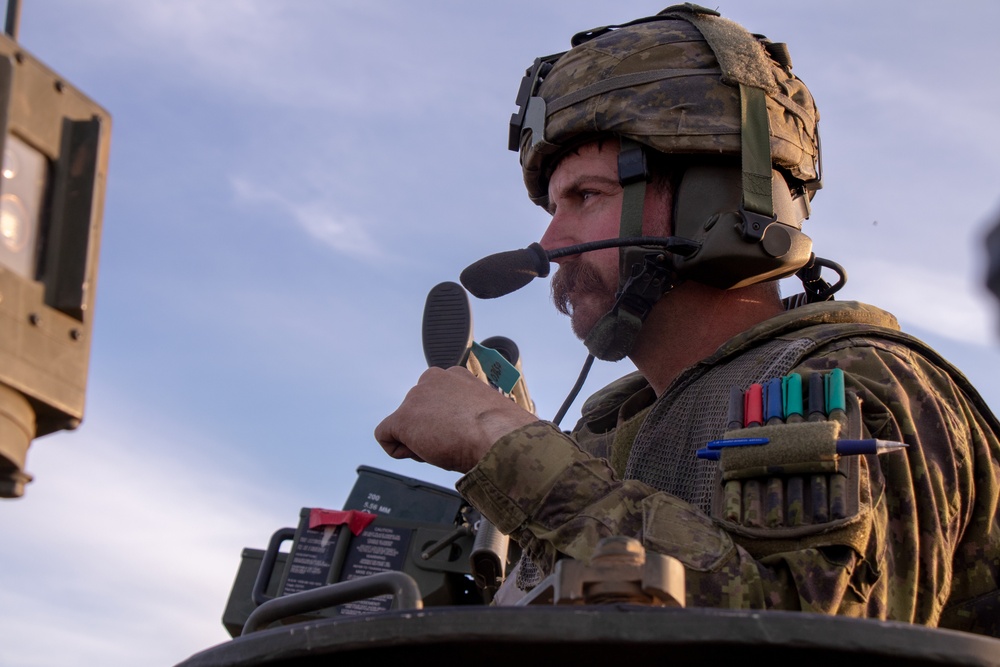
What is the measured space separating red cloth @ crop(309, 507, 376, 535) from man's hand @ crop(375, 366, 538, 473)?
2.21 m

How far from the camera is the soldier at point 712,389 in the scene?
252 cm

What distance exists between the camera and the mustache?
383cm

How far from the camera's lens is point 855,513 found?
97.1 inches

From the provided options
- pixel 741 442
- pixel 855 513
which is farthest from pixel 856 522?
pixel 741 442

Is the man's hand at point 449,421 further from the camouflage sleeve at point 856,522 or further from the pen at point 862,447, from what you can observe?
the pen at point 862,447

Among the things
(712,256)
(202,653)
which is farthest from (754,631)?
(712,256)

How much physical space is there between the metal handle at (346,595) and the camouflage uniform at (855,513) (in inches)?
27.3

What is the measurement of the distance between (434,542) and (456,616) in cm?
372

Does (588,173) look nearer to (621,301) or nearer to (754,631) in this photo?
(621,301)

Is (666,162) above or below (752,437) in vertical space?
above

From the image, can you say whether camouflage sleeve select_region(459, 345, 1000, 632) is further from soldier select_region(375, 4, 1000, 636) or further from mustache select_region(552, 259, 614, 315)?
mustache select_region(552, 259, 614, 315)

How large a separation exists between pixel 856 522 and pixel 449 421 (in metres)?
0.85

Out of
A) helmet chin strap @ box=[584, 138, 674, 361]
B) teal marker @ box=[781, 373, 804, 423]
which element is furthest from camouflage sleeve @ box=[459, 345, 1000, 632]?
helmet chin strap @ box=[584, 138, 674, 361]

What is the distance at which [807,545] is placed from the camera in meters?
2.47
